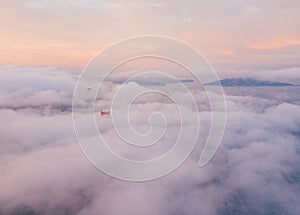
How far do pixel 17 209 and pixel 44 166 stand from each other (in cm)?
2436

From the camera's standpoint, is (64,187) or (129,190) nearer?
(129,190)

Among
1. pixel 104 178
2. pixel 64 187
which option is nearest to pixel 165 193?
pixel 104 178

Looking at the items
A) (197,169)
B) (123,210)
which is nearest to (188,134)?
(197,169)

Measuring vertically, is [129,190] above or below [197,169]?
above

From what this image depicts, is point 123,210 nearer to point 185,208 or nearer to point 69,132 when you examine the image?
point 185,208

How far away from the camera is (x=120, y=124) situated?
127375 mm

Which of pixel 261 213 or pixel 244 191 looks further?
pixel 244 191

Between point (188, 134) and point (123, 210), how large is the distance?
73984 millimetres

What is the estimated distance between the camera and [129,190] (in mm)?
124438

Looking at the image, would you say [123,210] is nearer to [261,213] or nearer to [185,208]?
[185,208]

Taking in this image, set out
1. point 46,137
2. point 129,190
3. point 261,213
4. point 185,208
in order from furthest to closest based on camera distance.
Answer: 1. point 46,137
2. point 261,213
3. point 185,208
4. point 129,190

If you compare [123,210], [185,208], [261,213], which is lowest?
[261,213]

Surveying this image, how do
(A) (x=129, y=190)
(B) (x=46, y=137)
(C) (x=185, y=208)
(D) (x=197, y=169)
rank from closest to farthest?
(A) (x=129, y=190) → (C) (x=185, y=208) → (B) (x=46, y=137) → (D) (x=197, y=169)

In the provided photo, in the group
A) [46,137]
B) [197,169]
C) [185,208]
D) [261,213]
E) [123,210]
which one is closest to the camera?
[123,210]
